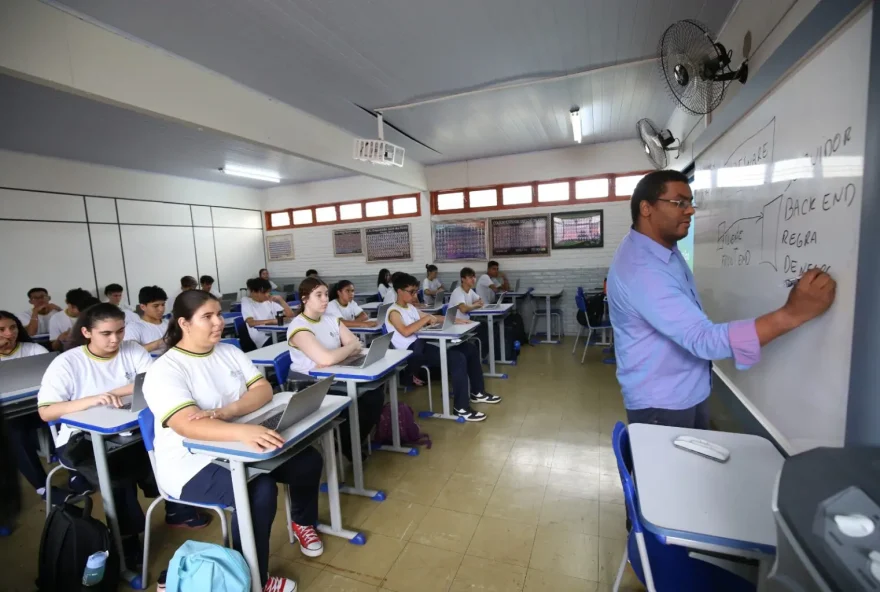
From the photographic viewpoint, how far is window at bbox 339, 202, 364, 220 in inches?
333

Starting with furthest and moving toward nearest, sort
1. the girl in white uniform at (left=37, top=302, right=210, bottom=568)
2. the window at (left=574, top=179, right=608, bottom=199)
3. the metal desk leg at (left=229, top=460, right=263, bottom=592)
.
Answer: the window at (left=574, top=179, right=608, bottom=199) < the girl in white uniform at (left=37, top=302, right=210, bottom=568) < the metal desk leg at (left=229, top=460, right=263, bottom=592)

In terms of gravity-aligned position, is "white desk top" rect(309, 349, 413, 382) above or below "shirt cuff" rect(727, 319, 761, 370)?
below

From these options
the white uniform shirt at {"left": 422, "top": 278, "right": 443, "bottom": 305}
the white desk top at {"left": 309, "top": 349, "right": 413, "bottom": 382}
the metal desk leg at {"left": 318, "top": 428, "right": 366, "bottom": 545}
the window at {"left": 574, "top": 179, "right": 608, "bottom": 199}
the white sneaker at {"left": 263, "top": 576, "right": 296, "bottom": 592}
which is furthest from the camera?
the white uniform shirt at {"left": 422, "top": 278, "right": 443, "bottom": 305}

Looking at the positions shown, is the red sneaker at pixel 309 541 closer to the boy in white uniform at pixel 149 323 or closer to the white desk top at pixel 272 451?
the white desk top at pixel 272 451

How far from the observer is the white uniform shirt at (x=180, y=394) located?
1.69 metres

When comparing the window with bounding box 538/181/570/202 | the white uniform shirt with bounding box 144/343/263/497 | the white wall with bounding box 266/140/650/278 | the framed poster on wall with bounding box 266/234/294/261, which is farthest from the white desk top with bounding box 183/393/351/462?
the framed poster on wall with bounding box 266/234/294/261

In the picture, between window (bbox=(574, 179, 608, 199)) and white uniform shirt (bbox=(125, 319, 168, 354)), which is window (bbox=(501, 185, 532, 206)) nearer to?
window (bbox=(574, 179, 608, 199))

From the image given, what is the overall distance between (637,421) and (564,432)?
1.82 meters

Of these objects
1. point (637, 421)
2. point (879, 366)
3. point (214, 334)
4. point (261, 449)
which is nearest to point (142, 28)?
point (214, 334)

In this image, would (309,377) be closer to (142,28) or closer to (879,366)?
(142,28)

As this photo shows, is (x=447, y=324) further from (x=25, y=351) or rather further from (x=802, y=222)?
(x=25, y=351)

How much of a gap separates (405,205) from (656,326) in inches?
278

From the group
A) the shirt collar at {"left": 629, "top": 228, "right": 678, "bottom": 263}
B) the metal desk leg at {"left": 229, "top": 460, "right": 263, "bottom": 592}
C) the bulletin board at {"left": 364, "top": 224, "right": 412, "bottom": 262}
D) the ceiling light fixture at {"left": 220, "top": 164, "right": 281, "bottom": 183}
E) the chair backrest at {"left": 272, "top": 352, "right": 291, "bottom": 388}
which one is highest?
the ceiling light fixture at {"left": 220, "top": 164, "right": 281, "bottom": 183}

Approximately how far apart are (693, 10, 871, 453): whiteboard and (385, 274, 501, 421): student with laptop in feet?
7.41
